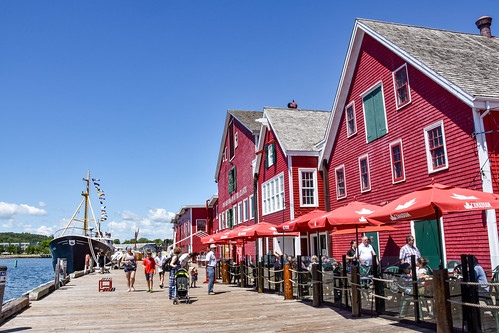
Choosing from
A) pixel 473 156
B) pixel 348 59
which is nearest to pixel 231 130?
pixel 348 59

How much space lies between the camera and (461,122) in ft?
43.9

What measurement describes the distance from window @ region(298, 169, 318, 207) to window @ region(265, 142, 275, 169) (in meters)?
2.97

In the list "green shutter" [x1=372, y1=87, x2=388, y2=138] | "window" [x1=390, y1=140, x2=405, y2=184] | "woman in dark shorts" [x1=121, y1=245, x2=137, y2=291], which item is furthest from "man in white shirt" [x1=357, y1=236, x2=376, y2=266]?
"woman in dark shorts" [x1=121, y1=245, x2=137, y2=291]

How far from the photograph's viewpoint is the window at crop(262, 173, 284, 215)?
24266 mm

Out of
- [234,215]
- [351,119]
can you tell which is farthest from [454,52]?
[234,215]

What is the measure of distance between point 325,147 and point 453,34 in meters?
7.56

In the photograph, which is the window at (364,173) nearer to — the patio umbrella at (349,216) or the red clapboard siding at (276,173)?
the red clapboard siding at (276,173)

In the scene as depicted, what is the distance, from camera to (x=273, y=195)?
25750 millimetres

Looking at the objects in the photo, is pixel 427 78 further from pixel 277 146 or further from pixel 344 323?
pixel 277 146

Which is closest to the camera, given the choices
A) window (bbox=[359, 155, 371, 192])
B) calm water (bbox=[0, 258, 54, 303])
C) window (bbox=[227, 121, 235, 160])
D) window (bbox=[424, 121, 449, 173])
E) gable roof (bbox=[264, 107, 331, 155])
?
window (bbox=[424, 121, 449, 173])

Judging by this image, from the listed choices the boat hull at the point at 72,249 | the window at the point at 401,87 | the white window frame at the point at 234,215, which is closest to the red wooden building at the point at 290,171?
the window at the point at 401,87

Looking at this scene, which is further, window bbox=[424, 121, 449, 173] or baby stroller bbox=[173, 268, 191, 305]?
window bbox=[424, 121, 449, 173]

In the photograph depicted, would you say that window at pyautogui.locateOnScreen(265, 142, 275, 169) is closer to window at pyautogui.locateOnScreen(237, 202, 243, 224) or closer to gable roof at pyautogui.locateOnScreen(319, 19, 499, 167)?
gable roof at pyautogui.locateOnScreen(319, 19, 499, 167)

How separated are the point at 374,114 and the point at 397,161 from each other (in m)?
2.59
